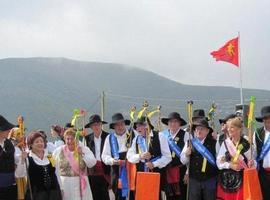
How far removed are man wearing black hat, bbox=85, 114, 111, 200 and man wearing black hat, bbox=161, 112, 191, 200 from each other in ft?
4.07

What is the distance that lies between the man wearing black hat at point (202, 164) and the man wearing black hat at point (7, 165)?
8.40 ft

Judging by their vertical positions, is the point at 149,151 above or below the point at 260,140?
below

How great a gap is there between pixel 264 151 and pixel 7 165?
369 cm

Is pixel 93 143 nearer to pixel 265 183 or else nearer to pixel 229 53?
pixel 265 183

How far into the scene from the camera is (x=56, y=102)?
12288cm

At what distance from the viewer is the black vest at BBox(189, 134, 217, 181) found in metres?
7.60

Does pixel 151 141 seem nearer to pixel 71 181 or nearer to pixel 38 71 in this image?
pixel 71 181

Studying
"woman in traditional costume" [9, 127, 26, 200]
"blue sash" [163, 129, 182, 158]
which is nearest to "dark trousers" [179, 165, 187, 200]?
"blue sash" [163, 129, 182, 158]

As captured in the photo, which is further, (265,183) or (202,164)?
(202,164)

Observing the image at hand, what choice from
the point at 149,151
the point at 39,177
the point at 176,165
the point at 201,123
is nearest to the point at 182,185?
the point at 176,165

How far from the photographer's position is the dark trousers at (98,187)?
9164 mm

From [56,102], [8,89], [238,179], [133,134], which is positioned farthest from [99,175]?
[8,89]

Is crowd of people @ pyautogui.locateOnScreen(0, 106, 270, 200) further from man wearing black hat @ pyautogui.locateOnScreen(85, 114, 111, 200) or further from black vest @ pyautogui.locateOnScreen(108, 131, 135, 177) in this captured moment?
man wearing black hat @ pyautogui.locateOnScreen(85, 114, 111, 200)

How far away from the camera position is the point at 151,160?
324 inches
